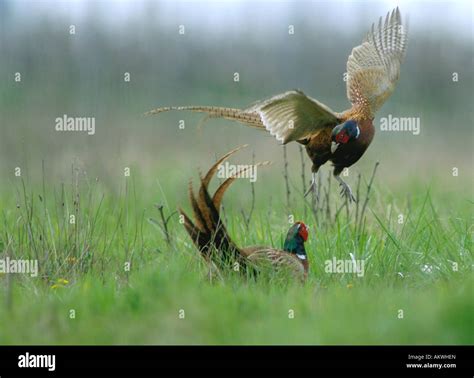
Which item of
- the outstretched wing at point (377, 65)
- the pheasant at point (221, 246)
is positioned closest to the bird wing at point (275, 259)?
the pheasant at point (221, 246)

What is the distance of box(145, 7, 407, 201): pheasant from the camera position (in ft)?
21.7

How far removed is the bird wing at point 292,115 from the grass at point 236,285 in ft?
2.42

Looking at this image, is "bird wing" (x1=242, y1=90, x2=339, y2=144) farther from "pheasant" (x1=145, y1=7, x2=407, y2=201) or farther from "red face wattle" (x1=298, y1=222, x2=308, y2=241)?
"red face wattle" (x1=298, y1=222, x2=308, y2=241)

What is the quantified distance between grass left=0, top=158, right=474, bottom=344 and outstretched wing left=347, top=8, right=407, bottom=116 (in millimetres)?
863

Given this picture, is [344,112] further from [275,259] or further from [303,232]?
[275,259]

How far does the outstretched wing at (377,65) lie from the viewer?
719 cm

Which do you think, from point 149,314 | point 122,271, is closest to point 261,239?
point 122,271

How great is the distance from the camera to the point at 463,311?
525cm

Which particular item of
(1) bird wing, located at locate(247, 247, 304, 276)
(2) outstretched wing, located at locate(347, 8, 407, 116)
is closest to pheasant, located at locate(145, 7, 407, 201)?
(2) outstretched wing, located at locate(347, 8, 407, 116)

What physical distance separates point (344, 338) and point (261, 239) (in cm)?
234

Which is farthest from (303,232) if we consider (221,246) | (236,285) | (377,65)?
(377,65)

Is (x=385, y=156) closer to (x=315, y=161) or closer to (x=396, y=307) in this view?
(x=315, y=161)

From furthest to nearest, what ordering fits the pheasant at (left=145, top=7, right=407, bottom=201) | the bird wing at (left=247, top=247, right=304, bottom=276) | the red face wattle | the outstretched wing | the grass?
the outstretched wing
the red face wattle
the pheasant at (left=145, top=7, right=407, bottom=201)
the bird wing at (left=247, top=247, right=304, bottom=276)
the grass

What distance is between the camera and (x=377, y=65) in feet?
24.0
